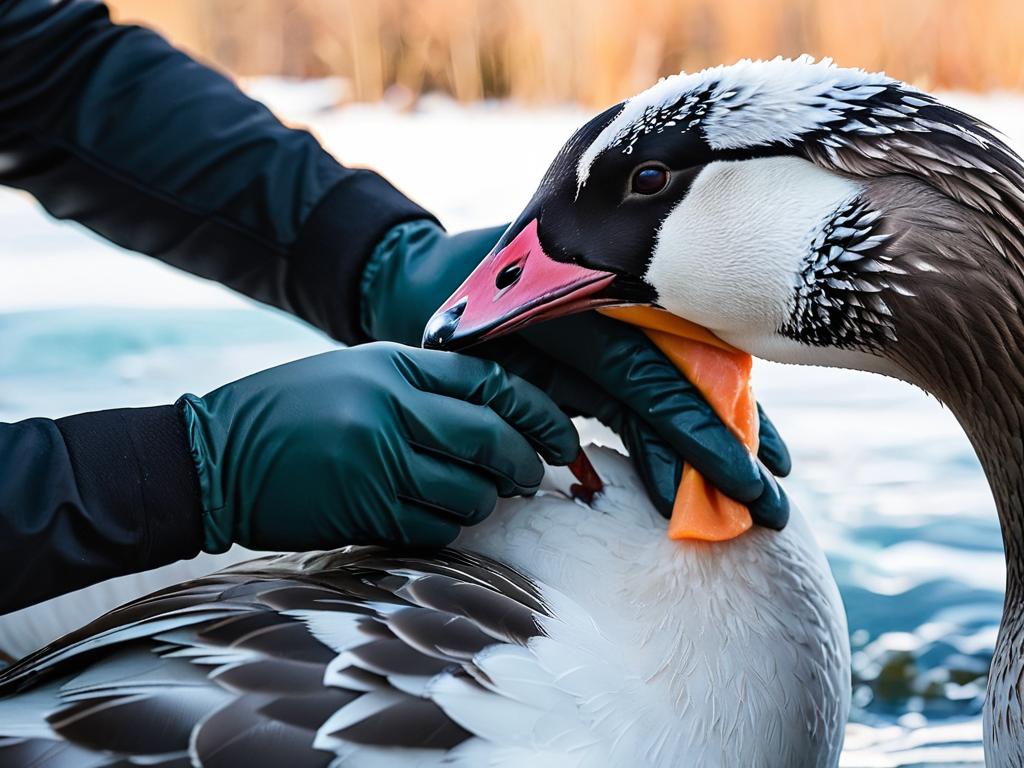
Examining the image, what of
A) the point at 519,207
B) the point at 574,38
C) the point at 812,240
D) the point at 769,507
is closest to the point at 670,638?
the point at 769,507

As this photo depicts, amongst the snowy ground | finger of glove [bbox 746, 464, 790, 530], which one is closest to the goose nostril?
finger of glove [bbox 746, 464, 790, 530]

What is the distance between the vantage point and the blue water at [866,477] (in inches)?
78.2

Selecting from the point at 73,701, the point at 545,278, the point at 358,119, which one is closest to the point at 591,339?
the point at 545,278

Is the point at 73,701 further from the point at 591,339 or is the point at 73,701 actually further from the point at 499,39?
the point at 499,39

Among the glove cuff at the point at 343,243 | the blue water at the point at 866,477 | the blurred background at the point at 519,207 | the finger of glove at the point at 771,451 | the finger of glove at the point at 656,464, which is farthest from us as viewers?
the blurred background at the point at 519,207

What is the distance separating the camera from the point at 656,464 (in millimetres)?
1330

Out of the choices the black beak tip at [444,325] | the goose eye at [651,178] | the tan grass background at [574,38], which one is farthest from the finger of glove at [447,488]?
the tan grass background at [574,38]

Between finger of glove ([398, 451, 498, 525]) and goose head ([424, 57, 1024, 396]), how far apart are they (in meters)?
0.13

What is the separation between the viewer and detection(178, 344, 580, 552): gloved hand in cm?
118

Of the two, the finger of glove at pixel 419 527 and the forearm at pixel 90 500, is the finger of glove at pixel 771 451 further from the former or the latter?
the forearm at pixel 90 500

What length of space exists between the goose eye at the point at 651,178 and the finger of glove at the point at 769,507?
0.34 metres

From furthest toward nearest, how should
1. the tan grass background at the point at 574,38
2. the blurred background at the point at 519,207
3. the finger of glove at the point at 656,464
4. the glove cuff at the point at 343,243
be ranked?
the tan grass background at the point at 574,38 → the blurred background at the point at 519,207 → the glove cuff at the point at 343,243 → the finger of glove at the point at 656,464

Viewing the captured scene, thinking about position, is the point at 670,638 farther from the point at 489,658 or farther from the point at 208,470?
the point at 208,470

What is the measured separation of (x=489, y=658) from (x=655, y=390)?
393 millimetres
